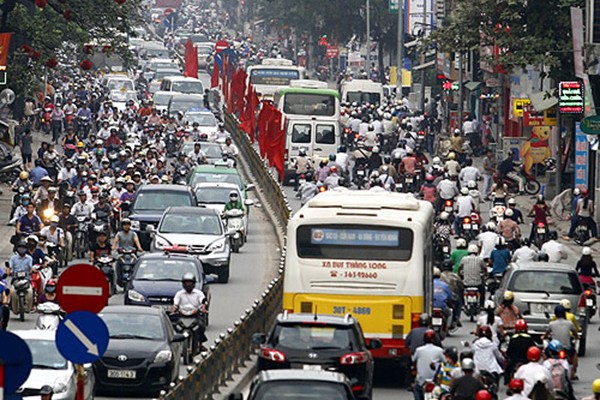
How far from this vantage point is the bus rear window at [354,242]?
89.5ft

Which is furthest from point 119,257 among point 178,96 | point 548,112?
point 178,96

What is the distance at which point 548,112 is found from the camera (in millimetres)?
55469

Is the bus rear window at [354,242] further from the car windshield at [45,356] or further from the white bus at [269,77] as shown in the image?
the white bus at [269,77]

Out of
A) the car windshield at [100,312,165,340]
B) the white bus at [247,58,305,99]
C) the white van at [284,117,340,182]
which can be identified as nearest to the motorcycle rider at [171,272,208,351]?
the car windshield at [100,312,165,340]

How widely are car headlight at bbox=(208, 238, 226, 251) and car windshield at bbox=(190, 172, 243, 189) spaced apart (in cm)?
1004

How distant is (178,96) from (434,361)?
53.6 m

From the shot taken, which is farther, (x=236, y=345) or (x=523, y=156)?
(x=523, y=156)

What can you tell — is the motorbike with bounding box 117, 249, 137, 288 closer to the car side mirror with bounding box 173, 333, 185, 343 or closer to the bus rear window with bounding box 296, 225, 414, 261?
the bus rear window with bounding box 296, 225, 414, 261

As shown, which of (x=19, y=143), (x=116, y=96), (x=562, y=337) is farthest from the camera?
(x=116, y=96)

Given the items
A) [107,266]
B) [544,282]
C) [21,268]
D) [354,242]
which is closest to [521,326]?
[354,242]

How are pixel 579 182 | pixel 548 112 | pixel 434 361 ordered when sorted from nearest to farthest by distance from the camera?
pixel 434 361 < pixel 579 182 < pixel 548 112

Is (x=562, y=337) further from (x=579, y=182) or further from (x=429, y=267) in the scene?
(x=579, y=182)

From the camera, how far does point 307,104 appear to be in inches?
2530

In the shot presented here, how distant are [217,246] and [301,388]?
793 inches
